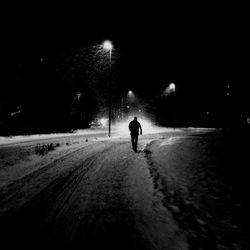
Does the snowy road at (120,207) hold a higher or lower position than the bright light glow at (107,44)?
lower

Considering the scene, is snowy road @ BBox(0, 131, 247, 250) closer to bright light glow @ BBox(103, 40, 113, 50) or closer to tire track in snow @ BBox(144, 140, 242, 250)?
tire track in snow @ BBox(144, 140, 242, 250)

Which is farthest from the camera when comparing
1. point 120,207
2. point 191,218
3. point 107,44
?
point 107,44

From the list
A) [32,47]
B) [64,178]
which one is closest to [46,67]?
[32,47]

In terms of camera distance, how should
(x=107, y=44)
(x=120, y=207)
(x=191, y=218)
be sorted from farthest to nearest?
(x=107, y=44), (x=120, y=207), (x=191, y=218)

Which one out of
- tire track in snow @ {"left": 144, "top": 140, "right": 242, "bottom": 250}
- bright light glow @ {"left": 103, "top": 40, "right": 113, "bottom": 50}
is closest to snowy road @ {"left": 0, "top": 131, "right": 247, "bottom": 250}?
tire track in snow @ {"left": 144, "top": 140, "right": 242, "bottom": 250}

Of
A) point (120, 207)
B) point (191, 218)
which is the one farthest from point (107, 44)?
point (191, 218)

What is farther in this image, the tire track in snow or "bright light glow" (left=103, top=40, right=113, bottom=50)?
"bright light glow" (left=103, top=40, right=113, bottom=50)

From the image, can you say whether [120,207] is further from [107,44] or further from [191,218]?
[107,44]

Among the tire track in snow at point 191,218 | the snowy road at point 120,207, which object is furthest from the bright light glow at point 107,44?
the tire track in snow at point 191,218

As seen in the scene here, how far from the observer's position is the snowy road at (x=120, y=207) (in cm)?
362

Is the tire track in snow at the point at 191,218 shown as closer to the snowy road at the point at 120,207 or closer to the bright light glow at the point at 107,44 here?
the snowy road at the point at 120,207

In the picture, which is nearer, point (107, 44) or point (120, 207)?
point (120, 207)

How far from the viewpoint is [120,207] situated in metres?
4.85

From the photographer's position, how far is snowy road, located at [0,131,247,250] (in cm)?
362
